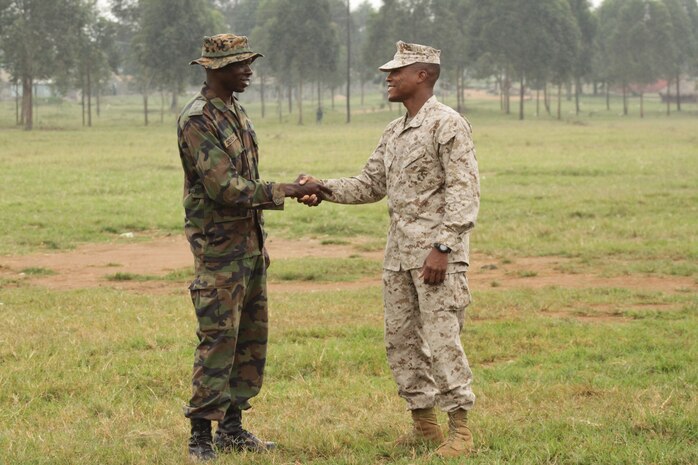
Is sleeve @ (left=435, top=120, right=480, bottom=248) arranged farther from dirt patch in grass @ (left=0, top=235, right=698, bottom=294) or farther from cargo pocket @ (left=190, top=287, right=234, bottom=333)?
dirt patch in grass @ (left=0, top=235, right=698, bottom=294)

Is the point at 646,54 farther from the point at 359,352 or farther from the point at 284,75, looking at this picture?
the point at 359,352

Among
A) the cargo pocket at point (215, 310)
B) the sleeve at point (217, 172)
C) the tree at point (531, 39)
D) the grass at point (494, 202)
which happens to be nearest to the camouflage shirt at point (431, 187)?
the sleeve at point (217, 172)

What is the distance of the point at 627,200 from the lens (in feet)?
57.9

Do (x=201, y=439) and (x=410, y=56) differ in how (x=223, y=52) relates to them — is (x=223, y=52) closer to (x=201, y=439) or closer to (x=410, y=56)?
(x=410, y=56)

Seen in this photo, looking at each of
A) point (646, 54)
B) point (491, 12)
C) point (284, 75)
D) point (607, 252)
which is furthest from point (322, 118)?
point (607, 252)

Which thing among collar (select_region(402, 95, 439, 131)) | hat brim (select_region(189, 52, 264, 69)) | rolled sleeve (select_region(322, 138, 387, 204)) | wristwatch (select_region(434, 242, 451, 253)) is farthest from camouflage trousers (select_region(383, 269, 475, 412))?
hat brim (select_region(189, 52, 264, 69))

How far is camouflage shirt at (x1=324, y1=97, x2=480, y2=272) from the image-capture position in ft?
16.4

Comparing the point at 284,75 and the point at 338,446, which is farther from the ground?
the point at 284,75

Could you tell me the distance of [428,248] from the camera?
5047mm

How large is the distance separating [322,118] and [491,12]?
49.6ft

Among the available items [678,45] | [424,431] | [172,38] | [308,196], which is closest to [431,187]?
[308,196]

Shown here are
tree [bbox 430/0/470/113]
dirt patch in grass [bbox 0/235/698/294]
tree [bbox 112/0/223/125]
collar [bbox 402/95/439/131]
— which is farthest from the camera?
tree [bbox 430/0/470/113]

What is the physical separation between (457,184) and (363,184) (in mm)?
736

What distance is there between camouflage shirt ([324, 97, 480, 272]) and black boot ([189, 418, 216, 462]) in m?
1.20
